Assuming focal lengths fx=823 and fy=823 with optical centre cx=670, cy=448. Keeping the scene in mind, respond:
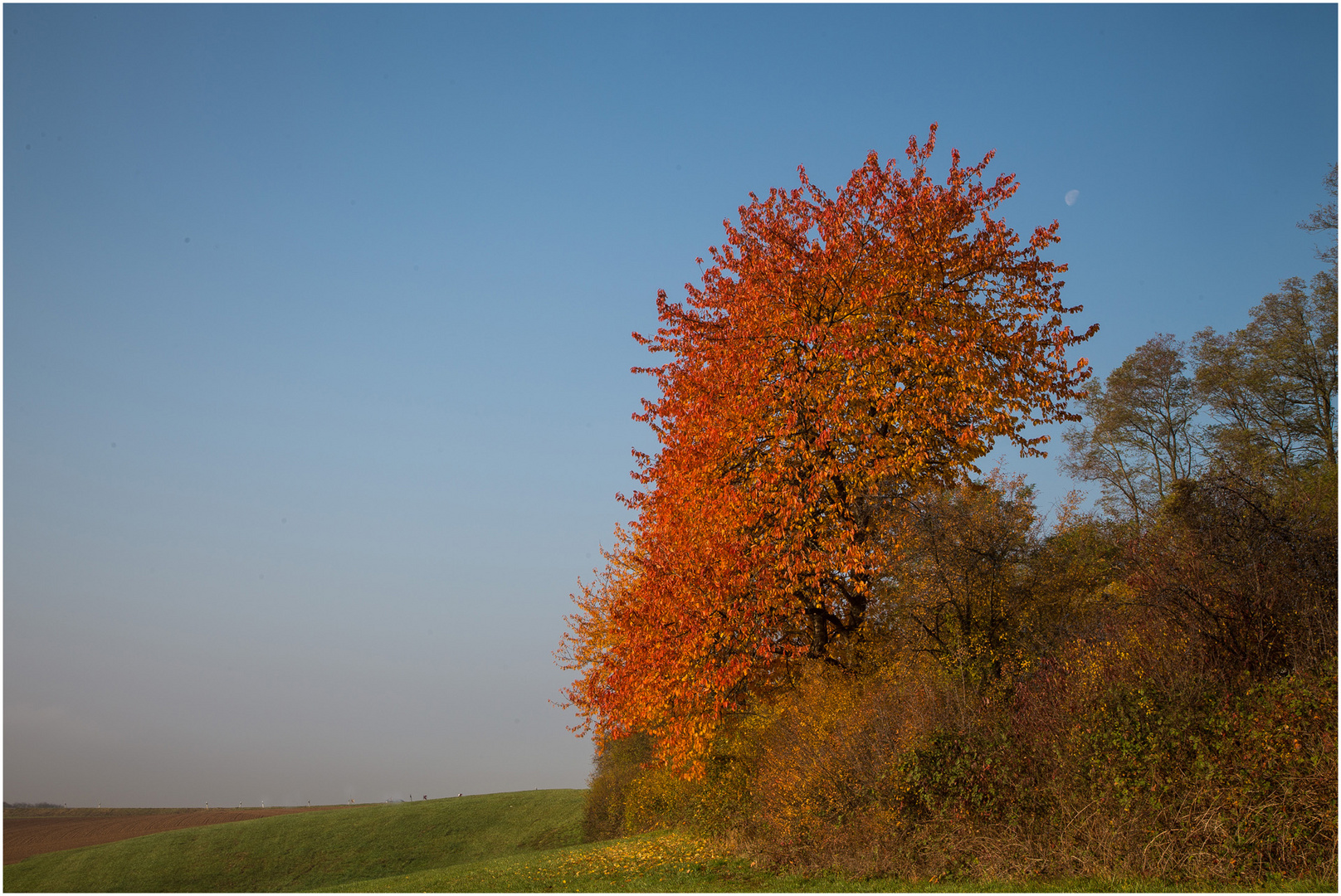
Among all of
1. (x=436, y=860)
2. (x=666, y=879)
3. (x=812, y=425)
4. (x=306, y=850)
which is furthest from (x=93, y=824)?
(x=812, y=425)

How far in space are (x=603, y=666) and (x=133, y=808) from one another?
2264 inches

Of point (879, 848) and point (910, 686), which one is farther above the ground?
point (910, 686)

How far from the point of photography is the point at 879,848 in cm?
1401

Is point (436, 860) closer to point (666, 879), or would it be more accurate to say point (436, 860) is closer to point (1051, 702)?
point (666, 879)

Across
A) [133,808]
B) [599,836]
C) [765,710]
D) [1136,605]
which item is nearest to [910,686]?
[1136,605]

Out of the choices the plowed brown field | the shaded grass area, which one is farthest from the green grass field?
the plowed brown field

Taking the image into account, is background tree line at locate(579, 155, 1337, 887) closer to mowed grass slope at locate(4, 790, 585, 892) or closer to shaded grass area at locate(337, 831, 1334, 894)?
shaded grass area at locate(337, 831, 1334, 894)

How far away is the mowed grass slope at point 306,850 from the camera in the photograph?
35.1 meters

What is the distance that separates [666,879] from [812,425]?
9456 millimetres

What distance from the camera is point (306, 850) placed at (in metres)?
38.7

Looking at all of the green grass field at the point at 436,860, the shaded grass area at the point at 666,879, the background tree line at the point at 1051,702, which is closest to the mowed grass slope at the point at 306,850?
the green grass field at the point at 436,860

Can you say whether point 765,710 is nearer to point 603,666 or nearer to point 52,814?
point 603,666

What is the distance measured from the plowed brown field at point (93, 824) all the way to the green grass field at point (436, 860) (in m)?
4.84

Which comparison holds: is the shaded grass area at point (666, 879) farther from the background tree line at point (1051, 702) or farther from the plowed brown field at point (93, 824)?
the plowed brown field at point (93, 824)
